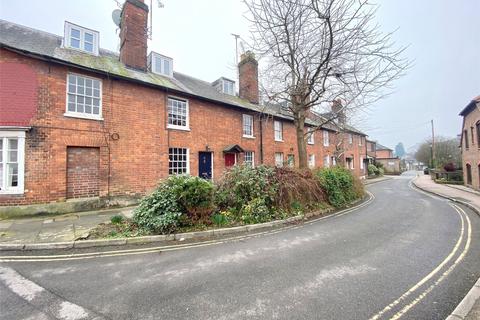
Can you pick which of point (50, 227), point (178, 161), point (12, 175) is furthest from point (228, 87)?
point (50, 227)

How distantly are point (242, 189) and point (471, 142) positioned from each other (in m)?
21.1

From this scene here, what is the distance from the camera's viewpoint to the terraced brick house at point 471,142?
52.5 ft

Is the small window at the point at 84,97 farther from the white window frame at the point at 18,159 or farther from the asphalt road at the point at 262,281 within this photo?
the asphalt road at the point at 262,281

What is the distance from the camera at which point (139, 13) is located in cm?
1253

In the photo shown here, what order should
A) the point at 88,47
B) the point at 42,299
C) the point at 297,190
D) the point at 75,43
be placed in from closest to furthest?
the point at 42,299 < the point at 297,190 < the point at 75,43 < the point at 88,47

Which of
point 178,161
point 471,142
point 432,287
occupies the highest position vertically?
point 471,142

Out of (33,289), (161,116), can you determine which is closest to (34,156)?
(161,116)

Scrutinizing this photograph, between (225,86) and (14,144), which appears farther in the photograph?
(225,86)

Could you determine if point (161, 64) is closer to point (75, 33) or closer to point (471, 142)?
point (75, 33)

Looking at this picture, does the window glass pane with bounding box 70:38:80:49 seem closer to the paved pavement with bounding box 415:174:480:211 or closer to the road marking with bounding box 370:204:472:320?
the road marking with bounding box 370:204:472:320

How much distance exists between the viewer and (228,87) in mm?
18781

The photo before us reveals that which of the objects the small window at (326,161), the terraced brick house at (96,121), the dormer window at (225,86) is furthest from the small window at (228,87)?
the small window at (326,161)

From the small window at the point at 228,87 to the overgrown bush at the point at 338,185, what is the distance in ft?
36.2

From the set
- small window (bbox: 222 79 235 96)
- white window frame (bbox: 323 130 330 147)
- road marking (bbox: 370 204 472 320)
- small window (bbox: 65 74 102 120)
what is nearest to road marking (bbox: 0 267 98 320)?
road marking (bbox: 370 204 472 320)
